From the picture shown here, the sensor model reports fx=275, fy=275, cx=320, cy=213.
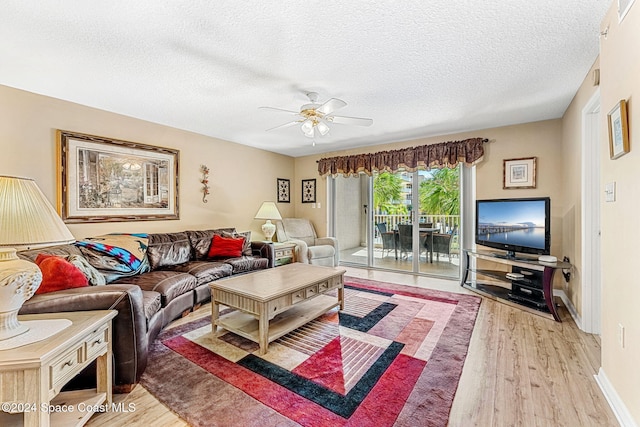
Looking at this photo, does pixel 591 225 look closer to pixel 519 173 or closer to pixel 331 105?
pixel 519 173

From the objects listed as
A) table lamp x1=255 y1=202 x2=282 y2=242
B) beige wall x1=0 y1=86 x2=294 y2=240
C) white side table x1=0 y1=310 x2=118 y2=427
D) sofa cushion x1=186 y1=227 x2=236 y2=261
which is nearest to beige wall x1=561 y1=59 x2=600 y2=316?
white side table x1=0 y1=310 x2=118 y2=427

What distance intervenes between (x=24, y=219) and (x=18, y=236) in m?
0.08

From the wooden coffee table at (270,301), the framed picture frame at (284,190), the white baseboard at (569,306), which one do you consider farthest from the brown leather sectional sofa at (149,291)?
the white baseboard at (569,306)

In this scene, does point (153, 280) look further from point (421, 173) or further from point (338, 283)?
point (421, 173)

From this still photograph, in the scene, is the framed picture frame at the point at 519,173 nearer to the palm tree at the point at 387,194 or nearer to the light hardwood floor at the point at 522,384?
the palm tree at the point at 387,194

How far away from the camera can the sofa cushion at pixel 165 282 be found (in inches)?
101

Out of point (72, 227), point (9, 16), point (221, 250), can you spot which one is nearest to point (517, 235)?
point (221, 250)

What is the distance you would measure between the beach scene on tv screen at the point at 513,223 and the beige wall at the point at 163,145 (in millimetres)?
3861

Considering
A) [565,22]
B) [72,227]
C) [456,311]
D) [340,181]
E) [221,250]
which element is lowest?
[456,311]

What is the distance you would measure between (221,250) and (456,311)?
3085 mm

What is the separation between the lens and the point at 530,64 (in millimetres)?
2330

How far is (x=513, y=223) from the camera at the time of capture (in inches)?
137

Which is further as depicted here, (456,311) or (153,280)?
(456,311)

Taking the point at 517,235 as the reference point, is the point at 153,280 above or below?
below
